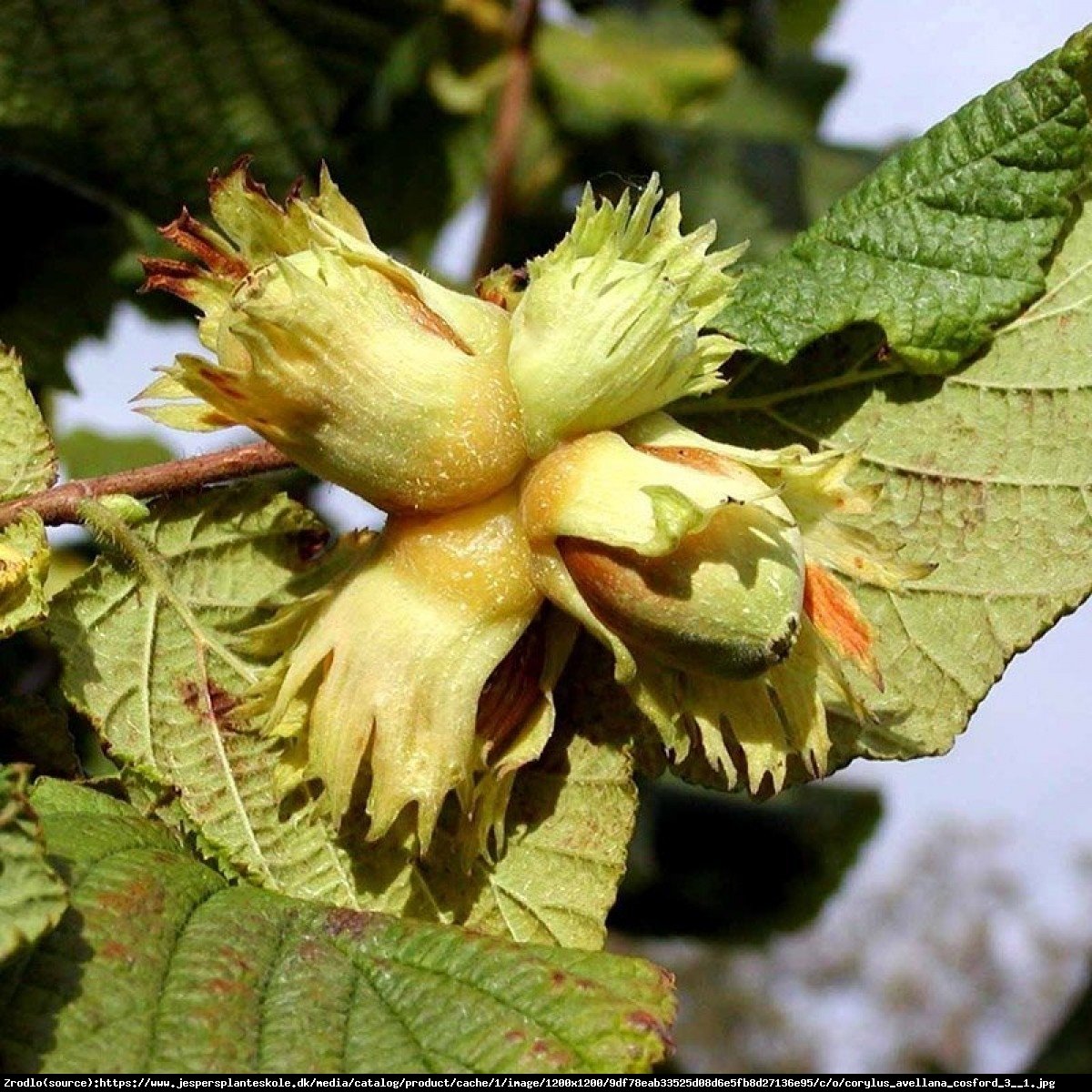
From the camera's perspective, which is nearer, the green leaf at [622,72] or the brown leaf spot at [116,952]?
the brown leaf spot at [116,952]

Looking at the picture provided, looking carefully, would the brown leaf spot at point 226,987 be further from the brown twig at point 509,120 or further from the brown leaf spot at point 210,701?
the brown twig at point 509,120

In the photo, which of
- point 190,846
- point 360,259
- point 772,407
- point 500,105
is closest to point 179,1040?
point 190,846

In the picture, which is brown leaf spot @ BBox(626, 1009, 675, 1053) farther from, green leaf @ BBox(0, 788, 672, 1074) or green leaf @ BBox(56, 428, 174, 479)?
green leaf @ BBox(56, 428, 174, 479)

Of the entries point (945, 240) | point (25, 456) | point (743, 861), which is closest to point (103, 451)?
point (743, 861)

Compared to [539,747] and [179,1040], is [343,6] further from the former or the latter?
[179,1040]

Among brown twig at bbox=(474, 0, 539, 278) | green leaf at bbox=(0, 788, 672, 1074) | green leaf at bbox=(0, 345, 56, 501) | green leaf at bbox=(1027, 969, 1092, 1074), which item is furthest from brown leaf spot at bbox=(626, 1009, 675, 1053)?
green leaf at bbox=(1027, 969, 1092, 1074)

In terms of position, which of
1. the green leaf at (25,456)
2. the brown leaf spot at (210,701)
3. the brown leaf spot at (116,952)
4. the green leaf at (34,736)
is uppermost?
the green leaf at (25,456)

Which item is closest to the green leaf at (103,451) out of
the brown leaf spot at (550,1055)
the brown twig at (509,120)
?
the brown twig at (509,120)

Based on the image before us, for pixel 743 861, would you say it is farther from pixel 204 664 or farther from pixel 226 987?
pixel 226 987
